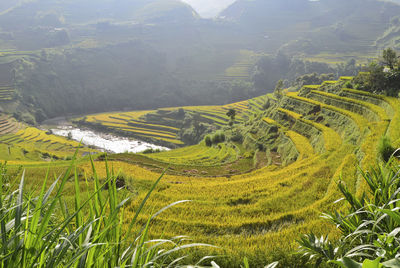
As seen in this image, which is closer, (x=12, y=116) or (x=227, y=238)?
(x=227, y=238)

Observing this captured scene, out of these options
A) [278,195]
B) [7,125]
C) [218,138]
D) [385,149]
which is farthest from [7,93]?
[385,149]

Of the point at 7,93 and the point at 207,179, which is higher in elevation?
the point at 207,179

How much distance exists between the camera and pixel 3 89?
117750mm

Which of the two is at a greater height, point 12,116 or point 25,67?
point 25,67

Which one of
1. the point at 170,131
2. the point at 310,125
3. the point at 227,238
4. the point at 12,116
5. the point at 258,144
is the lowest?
the point at 170,131

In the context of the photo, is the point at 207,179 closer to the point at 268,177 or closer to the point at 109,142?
the point at 268,177

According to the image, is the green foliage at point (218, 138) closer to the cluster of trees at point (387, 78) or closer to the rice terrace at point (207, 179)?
the rice terrace at point (207, 179)

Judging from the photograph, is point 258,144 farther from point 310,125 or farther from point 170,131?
point 170,131

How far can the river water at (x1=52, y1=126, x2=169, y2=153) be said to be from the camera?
77.5 meters

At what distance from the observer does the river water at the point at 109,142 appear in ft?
254

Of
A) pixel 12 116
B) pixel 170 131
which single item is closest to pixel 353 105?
pixel 170 131

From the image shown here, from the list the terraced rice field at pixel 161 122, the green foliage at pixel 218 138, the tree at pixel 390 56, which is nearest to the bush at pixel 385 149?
the tree at pixel 390 56

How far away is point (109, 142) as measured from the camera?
8475cm

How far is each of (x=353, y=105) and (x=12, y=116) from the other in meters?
116
